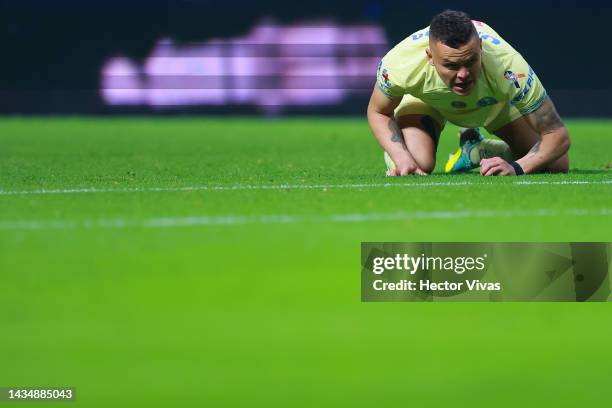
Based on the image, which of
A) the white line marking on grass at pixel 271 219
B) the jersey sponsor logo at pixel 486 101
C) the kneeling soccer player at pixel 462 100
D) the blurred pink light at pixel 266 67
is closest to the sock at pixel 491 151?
the kneeling soccer player at pixel 462 100

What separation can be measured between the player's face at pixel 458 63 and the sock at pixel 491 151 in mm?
1366

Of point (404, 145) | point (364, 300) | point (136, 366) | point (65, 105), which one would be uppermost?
point (65, 105)

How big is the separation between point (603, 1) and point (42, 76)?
11.5 metres

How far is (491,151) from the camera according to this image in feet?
26.5

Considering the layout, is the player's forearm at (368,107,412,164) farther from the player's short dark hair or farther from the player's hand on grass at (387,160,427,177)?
the player's short dark hair

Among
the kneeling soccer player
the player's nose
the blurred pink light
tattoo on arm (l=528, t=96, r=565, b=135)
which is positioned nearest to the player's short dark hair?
the kneeling soccer player

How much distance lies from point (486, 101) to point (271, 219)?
7.44ft

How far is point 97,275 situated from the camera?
3916 mm

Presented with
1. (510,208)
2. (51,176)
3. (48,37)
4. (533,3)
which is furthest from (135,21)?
(510,208)

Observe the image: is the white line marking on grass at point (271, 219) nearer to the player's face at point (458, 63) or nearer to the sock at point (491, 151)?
the player's face at point (458, 63)

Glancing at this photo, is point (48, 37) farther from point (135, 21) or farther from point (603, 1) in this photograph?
point (603, 1)

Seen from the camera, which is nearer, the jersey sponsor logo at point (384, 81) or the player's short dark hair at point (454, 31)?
the player's short dark hair at point (454, 31)

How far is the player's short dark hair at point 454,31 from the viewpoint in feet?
21.0

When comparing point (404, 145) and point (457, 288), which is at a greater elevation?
point (404, 145)
